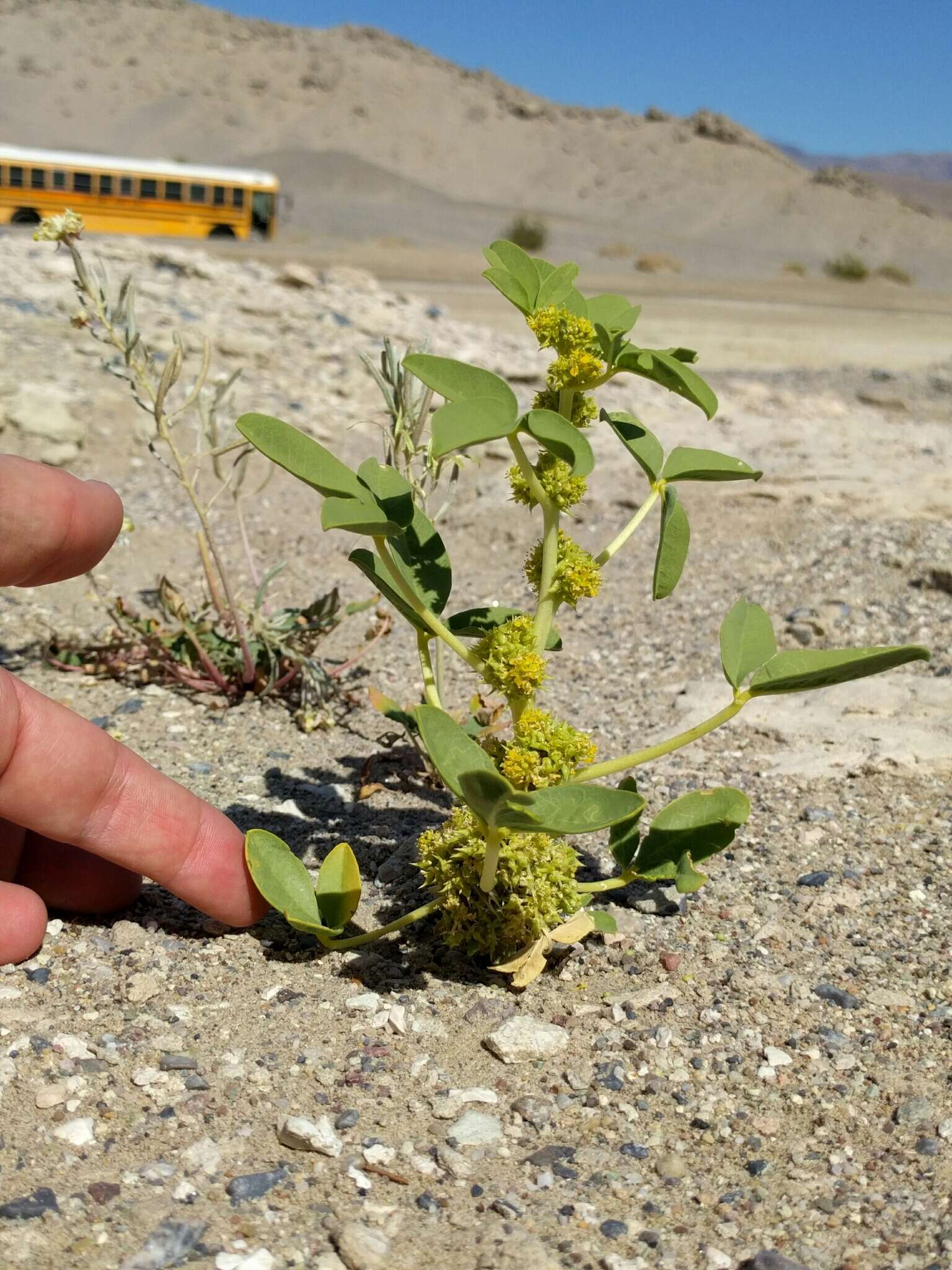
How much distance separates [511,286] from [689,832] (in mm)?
943

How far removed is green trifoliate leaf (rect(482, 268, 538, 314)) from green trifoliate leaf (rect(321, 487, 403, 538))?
0.39 m

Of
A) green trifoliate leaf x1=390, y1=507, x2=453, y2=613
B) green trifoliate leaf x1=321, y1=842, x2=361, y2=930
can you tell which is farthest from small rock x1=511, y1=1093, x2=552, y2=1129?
green trifoliate leaf x1=390, y1=507, x2=453, y2=613

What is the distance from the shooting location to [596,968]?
2045 mm

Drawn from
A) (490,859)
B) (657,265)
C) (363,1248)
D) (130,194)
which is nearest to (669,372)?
(490,859)

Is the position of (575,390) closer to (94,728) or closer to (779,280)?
(94,728)

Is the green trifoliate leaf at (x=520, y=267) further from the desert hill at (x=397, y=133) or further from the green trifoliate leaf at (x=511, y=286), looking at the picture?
the desert hill at (x=397, y=133)

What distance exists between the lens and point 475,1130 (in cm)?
163

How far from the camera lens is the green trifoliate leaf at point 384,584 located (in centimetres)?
192

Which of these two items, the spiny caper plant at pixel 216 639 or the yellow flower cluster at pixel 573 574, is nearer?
the yellow flower cluster at pixel 573 574

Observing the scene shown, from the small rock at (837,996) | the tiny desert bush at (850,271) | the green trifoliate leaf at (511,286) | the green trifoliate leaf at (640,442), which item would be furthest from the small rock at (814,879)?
the tiny desert bush at (850,271)

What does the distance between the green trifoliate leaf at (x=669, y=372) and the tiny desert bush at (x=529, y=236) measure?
29847 mm

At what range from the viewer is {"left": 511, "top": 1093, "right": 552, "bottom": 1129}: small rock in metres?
1.66

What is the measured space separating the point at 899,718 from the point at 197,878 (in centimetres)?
199

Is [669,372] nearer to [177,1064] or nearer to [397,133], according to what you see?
[177,1064]
